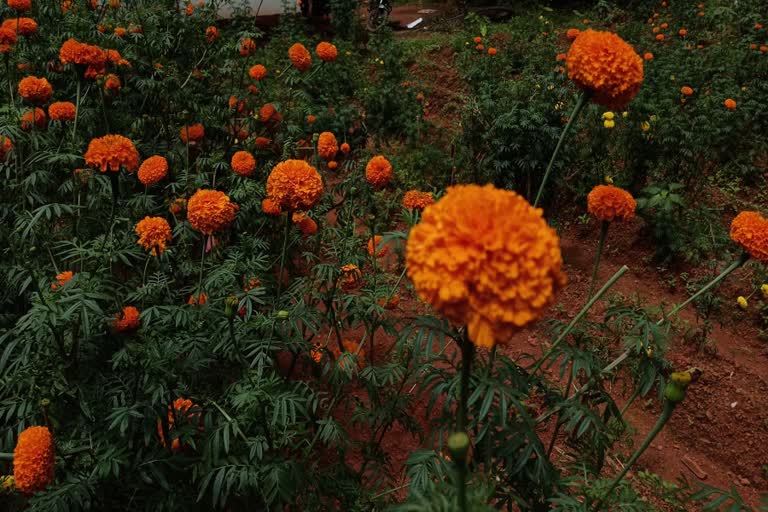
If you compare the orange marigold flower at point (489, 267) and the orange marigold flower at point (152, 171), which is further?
the orange marigold flower at point (152, 171)

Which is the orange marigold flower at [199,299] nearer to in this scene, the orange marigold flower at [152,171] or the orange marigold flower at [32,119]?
the orange marigold flower at [152,171]

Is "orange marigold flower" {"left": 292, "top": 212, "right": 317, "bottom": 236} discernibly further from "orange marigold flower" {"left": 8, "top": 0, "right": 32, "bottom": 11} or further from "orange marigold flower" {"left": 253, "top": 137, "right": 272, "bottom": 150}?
"orange marigold flower" {"left": 8, "top": 0, "right": 32, "bottom": 11}

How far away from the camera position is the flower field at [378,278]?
1.46m

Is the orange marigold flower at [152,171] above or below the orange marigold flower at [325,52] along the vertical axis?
below

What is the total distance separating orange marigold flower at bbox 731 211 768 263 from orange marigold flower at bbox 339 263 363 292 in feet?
4.91

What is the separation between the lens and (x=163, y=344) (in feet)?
6.30

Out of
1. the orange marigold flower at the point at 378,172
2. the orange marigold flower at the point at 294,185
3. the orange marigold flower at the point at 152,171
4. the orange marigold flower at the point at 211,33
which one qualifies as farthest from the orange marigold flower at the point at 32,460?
the orange marigold flower at the point at 211,33

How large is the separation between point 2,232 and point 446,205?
2.24 meters

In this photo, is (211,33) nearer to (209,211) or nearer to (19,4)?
(19,4)

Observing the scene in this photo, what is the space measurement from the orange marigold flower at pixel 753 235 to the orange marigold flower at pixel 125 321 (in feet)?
7.40

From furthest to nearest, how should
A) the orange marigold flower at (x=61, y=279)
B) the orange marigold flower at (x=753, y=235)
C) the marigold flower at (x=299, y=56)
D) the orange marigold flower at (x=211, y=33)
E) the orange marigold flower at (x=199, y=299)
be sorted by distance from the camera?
the orange marigold flower at (x=211, y=33) → the marigold flower at (x=299, y=56) → the orange marigold flower at (x=199, y=299) → the orange marigold flower at (x=61, y=279) → the orange marigold flower at (x=753, y=235)

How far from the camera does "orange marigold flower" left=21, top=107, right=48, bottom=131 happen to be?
254cm

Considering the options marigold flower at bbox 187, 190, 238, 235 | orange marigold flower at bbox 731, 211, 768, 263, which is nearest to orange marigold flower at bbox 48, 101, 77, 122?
marigold flower at bbox 187, 190, 238, 235

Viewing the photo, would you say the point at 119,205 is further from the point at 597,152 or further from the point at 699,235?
the point at 699,235
